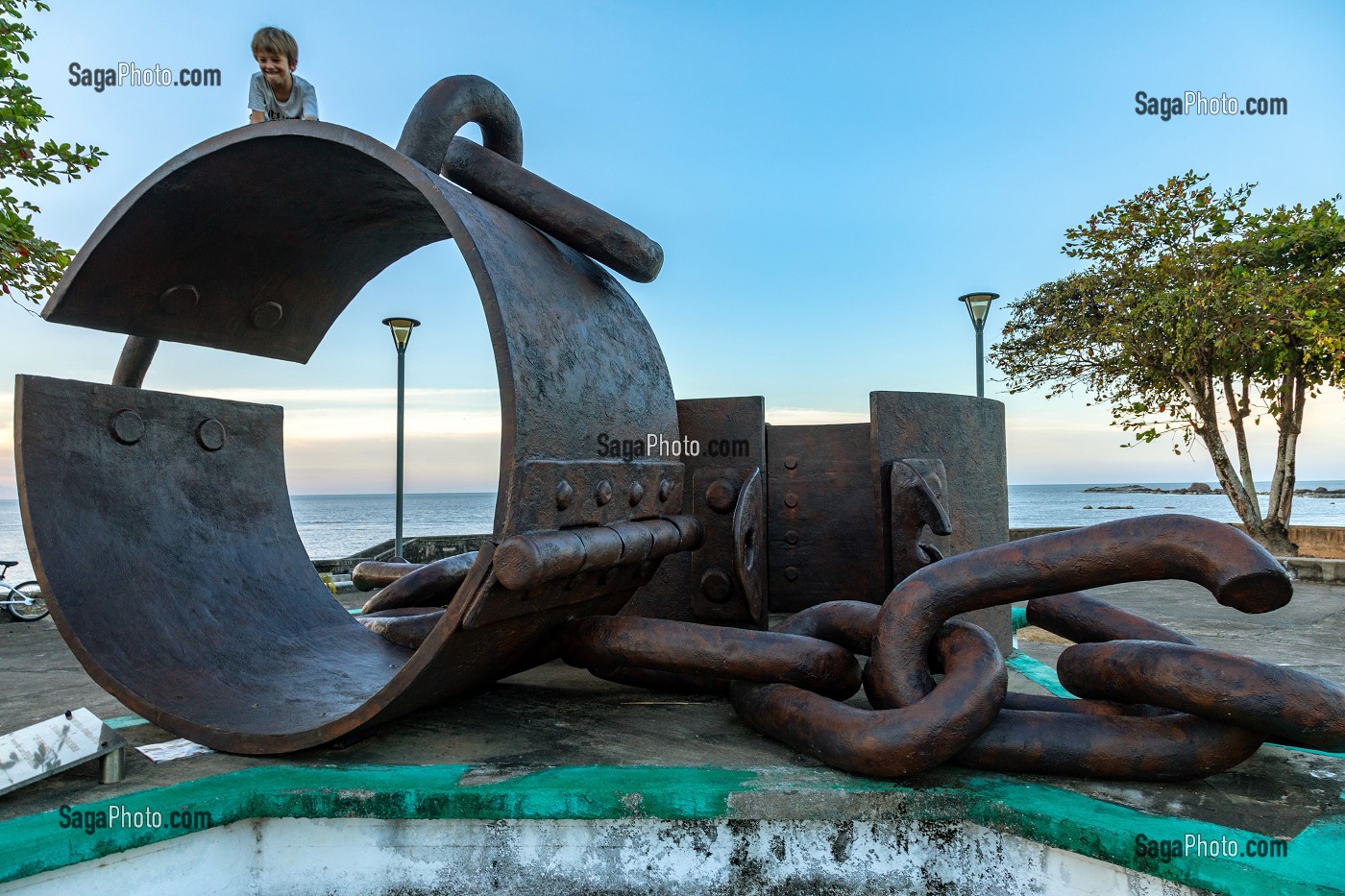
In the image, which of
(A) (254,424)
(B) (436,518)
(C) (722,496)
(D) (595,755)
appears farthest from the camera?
(B) (436,518)

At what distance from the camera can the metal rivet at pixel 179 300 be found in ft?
8.86

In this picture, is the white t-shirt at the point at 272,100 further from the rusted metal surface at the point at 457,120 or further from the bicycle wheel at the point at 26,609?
the bicycle wheel at the point at 26,609

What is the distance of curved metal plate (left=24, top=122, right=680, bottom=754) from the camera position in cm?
204

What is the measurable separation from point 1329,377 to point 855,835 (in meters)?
14.2

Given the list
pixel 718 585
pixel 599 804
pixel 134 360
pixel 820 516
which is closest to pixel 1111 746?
pixel 599 804

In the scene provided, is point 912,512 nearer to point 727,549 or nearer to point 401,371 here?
point 727,549

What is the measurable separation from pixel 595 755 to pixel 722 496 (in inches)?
44.1

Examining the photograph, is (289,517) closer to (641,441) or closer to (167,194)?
(167,194)

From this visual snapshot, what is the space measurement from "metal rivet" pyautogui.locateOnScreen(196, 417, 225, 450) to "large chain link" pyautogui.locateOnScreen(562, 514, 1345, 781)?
189 centimetres

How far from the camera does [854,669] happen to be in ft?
6.72

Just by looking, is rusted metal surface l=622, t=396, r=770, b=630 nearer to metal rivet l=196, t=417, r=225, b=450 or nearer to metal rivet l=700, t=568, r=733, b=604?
metal rivet l=700, t=568, r=733, b=604

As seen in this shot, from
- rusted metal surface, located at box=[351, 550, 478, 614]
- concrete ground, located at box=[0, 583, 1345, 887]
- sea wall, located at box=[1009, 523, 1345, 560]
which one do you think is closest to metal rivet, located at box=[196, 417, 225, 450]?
rusted metal surface, located at box=[351, 550, 478, 614]

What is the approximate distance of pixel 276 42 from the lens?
2.84 metres

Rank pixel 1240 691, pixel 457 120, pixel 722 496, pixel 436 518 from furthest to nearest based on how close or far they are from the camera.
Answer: pixel 436 518
pixel 722 496
pixel 457 120
pixel 1240 691
